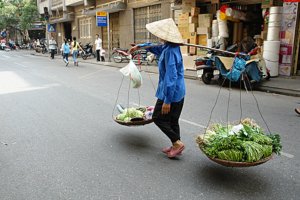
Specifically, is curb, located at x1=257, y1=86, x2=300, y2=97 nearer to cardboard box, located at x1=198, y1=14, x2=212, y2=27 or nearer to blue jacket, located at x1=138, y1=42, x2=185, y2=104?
cardboard box, located at x1=198, y1=14, x2=212, y2=27

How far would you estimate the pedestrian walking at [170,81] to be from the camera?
3693 mm

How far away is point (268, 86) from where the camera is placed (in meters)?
9.80

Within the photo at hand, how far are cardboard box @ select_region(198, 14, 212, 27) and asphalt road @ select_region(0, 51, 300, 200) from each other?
7581 millimetres

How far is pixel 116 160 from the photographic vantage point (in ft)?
13.4

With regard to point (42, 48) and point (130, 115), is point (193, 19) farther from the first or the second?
point (42, 48)

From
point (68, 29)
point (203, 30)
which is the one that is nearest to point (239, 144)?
point (203, 30)

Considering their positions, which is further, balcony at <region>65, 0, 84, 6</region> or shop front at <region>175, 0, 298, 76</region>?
balcony at <region>65, 0, 84, 6</region>

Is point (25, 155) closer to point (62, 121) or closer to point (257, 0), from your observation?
point (62, 121)

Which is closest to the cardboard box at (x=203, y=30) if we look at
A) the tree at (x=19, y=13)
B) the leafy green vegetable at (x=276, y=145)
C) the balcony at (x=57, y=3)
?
the leafy green vegetable at (x=276, y=145)

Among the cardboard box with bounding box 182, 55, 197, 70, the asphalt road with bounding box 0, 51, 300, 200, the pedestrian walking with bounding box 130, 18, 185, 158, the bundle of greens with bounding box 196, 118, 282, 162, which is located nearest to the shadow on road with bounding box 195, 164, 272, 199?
the asphalt road with bounding box 0, 51, 300, 200

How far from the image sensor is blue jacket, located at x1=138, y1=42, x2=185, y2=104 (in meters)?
3.67

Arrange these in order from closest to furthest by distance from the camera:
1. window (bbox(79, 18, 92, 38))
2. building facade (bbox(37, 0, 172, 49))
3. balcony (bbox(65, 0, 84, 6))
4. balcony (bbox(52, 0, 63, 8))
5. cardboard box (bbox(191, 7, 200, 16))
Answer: cardboard box (bbox(191, 7, 200, 16)) < building facade (bbox(37, 0, 172, 49)) < balcony (bbox(65, 0, 84, 6)) < window (bbox(79, 18, 92, 38)) < balcony (bbox(52, 0, 63, 8))

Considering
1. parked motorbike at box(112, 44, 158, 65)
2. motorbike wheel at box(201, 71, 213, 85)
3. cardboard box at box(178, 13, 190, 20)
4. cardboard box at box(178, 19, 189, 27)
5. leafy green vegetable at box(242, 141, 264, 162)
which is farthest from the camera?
cardboard box at box(178, 19, 189, 27)

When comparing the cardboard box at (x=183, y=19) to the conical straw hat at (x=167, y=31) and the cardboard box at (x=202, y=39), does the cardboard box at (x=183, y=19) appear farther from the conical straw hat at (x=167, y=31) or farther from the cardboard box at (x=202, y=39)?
the conical straw hat at (x=167, y=31)
